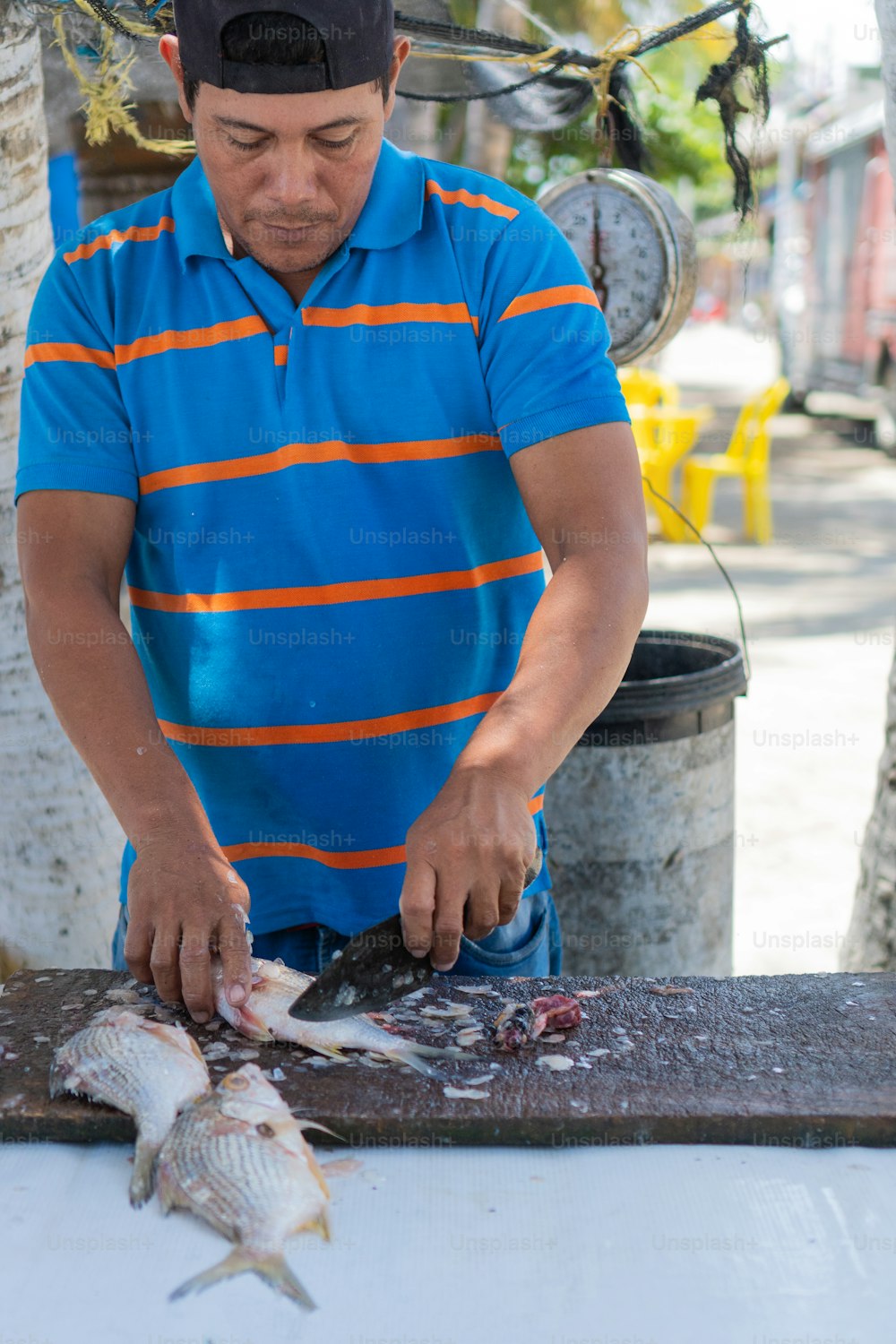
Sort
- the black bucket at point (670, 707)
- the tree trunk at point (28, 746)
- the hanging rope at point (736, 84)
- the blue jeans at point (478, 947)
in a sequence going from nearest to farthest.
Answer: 1. the blue jeans at point (478, 947)
2. the tree trunk at point (28, 746)
3. the hanging rope at point (736, 84)
4. the black bucket at point (670, 707)

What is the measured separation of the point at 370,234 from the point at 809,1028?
1.37 m

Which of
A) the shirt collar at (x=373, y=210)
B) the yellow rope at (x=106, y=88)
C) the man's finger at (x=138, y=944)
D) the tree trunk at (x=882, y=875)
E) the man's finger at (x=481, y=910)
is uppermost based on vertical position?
the yellow rope at (x=106, y=88)

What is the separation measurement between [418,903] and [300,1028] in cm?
30

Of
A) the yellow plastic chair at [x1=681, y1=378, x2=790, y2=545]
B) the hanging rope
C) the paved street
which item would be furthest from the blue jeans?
the yellow plastic chair at [x1=681, y1=378, x2=790, y2=545]

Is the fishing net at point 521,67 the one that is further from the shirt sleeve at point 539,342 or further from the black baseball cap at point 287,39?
the shirt sleeve at point 539,342

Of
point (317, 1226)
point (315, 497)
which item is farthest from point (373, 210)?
point (317, 1226)

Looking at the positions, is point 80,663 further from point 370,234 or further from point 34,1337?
point 34,1337

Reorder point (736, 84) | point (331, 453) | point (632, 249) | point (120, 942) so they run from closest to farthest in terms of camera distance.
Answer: point (331, 453), point (120, 942), point (736, 84), point (632, 249)

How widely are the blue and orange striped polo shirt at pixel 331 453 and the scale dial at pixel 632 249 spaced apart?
153 cm

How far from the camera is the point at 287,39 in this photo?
1732mm

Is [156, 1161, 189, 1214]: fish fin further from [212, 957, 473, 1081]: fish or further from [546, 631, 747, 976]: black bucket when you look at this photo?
[546, 631, 747, 976]: black bucket

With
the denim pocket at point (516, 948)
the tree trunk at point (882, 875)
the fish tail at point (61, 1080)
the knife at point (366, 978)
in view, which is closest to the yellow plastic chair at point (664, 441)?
the tree trunk at point (882, 875)

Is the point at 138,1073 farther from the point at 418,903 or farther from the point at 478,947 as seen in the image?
the point at 478,947

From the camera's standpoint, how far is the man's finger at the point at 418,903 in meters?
1.66
